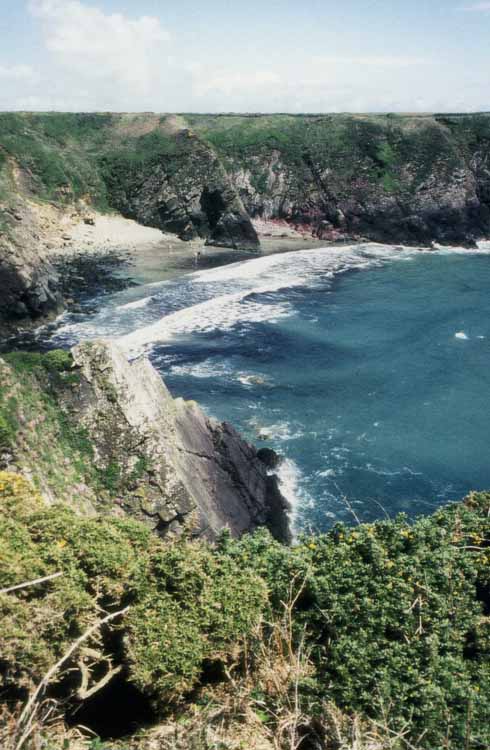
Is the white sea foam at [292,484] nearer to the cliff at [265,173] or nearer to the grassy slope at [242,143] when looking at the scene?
the cliff at [265,173]

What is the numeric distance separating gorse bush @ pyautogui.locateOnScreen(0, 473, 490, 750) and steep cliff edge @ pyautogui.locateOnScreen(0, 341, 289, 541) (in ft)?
25.3

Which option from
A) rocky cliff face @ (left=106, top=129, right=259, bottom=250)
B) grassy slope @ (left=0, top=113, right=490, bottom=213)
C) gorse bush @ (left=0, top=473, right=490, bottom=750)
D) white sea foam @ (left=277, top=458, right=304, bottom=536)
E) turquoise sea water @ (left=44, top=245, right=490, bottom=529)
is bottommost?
white sea foam @ (left=277, top=458, right=304, bottom=536)

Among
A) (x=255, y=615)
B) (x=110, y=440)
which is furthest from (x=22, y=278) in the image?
(x=255, y=615)

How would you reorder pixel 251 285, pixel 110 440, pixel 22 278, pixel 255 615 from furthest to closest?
pixel 251 285 → pixel 22 278 → pixel 110 440 → pixel 255 615

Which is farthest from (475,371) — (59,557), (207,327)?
(59,557)

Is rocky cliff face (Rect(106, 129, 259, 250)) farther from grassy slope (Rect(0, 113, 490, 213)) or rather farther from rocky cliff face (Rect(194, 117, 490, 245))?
rocky cliff face (Rect(194, 117, 490, 245))

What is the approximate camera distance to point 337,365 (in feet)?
154

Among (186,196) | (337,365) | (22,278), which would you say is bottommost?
(337,365)

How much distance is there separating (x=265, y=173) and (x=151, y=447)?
99853mm

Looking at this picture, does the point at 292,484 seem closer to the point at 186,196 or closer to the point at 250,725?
the point at 250,725

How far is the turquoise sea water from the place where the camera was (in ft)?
107

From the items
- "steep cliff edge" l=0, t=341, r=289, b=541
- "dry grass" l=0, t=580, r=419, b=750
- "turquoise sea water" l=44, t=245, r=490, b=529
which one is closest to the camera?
"dry grass" l=0, t=580, r=419, b=750

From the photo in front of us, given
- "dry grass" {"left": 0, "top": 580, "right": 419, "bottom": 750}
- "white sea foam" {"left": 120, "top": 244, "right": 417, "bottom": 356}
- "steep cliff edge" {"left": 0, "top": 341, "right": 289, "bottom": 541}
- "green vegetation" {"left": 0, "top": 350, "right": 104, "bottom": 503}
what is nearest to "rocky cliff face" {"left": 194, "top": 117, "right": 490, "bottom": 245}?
"white sea foam" {"left": 120, "top": 244, "right": 417, "bottom": 356}

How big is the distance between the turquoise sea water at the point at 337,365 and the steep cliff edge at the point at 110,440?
744 centimetres
